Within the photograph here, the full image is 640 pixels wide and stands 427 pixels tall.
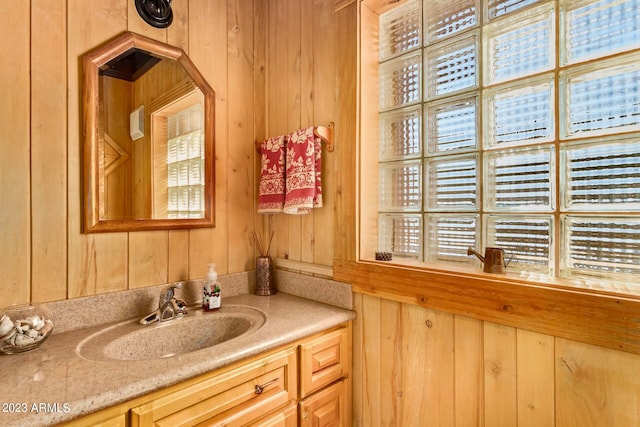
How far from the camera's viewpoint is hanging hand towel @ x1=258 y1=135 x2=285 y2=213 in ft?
4.83

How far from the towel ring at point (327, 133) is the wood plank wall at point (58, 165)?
0.61 metres

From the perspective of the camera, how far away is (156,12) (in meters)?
1.27

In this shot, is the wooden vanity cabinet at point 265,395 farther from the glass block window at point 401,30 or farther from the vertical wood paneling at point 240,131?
the glass block window at point 401,30

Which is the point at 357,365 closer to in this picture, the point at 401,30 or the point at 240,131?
the point at 240,131

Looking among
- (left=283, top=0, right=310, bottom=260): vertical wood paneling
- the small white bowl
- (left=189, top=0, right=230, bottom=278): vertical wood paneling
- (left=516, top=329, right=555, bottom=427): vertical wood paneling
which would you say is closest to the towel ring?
(left=283, top=0, right=310, bottom=260): vertical wood paneling

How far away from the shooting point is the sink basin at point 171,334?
1.00 meters

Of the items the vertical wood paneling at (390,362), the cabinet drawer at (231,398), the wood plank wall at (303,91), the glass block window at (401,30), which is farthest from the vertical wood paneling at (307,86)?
the cabinet drawer at (231,398)

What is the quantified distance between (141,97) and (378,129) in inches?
38.1

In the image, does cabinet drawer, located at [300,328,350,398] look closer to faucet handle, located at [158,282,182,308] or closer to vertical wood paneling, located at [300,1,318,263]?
Answer: vertical wood paneling, located at [300,1,318,263]

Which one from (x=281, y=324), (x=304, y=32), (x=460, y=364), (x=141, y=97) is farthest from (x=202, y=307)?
(x=304, y=32)

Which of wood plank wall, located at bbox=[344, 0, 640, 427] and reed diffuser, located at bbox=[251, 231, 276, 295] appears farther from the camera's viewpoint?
reed diffuser, located at bbox=[251, 231, 276, 295]

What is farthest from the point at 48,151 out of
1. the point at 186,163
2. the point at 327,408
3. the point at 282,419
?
the point at 327,408

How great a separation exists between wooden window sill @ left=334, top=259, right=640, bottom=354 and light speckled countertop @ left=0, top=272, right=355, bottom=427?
0.34 metres

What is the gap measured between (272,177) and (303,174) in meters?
0.19
